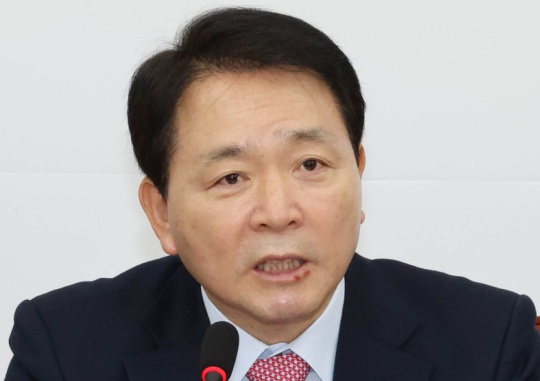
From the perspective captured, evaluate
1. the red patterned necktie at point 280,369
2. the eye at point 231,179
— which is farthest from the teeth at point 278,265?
the red patterned necktie at point 280,369

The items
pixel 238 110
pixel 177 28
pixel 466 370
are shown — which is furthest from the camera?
pixel 177 28

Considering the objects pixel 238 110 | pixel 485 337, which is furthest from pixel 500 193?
pixel 238 110

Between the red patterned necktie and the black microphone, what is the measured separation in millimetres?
465

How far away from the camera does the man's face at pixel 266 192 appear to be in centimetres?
212

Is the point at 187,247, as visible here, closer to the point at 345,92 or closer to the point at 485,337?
the point at 345,92

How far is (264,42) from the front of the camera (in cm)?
223

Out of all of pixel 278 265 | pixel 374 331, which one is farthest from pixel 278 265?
pixel 374 331

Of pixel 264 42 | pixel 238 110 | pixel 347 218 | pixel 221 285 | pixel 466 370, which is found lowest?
pixel 466 370

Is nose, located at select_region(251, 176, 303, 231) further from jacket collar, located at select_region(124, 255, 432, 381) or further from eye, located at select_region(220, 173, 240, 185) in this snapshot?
jacket collar, located at select_region(124, 255, 432, 381)

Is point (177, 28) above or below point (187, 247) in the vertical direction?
above

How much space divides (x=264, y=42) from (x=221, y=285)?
53cm

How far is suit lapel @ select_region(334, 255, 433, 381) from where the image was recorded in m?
2.32

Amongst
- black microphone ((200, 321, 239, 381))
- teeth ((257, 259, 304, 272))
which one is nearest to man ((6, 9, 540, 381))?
teeth ((257, 259, 304, 272))

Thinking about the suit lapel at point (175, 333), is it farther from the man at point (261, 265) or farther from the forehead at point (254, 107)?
the forehead at point (254, 107)
